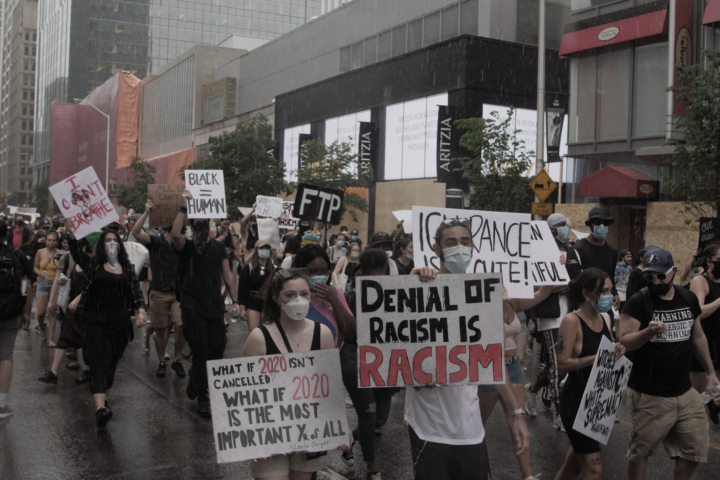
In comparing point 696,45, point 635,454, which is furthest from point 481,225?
point 696,45

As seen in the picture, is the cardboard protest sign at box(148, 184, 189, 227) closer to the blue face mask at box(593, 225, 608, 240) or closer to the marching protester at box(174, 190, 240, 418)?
the marching protester at box(174, 190, 240, 418)

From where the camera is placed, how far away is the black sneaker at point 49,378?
8.30 meters

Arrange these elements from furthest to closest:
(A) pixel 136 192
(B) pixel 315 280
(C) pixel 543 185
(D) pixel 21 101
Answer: (D) pixel 21 101, (A) pixel 136 192, (C) pixel 543 185, (B) pixel 315 280

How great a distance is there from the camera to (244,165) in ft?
109

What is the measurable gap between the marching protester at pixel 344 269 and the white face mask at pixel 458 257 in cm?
440

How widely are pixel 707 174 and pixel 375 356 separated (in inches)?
515

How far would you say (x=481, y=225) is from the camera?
4805 millimetres

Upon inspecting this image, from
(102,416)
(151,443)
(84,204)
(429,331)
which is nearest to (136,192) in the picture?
(84,204)

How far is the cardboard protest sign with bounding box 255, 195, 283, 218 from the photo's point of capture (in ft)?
52.1

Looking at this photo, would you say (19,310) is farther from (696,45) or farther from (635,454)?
(696,45)

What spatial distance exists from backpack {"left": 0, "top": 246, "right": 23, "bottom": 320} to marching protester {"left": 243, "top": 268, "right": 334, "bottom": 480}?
→ 3.56m

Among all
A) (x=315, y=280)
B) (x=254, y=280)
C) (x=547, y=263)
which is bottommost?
(x=254, y=280)

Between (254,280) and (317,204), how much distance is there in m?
2.25

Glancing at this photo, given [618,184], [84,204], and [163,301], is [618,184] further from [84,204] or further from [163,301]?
[84,204]
